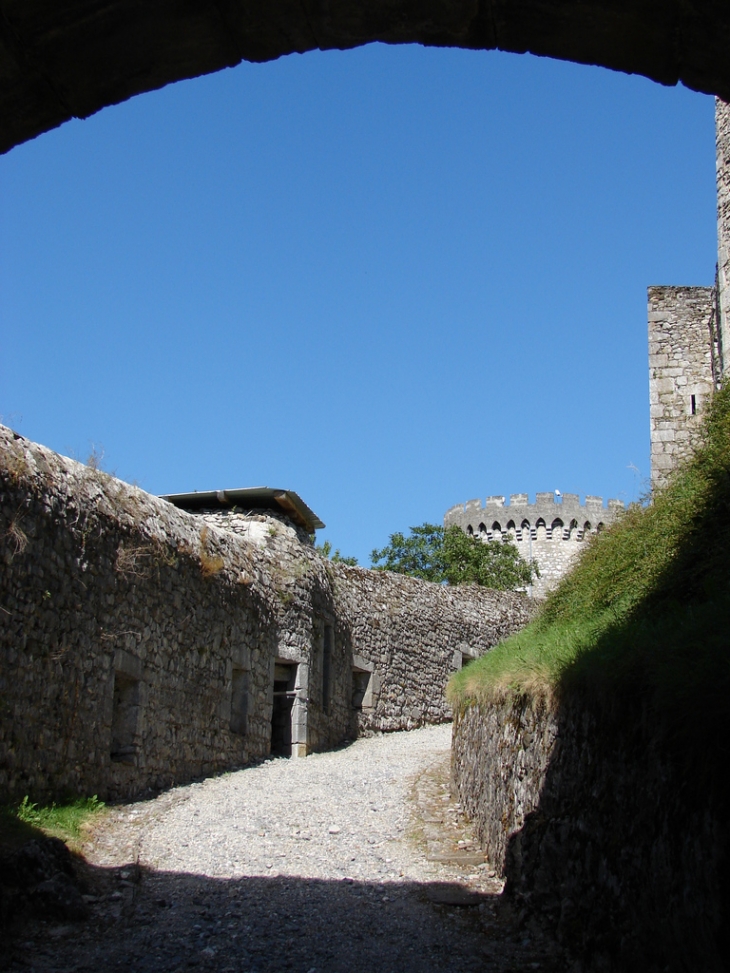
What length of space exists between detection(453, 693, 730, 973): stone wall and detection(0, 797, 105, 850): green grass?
363 centimetres

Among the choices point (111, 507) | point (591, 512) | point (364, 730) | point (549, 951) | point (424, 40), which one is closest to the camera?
point (424, 40)

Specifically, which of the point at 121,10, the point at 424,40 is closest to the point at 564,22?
the point at 424,40

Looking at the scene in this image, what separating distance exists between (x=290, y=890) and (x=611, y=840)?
2.94 meters

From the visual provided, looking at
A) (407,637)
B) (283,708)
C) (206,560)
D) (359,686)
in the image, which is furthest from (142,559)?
(407,637)

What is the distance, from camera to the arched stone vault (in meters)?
3.69

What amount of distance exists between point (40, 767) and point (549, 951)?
5.13 meters

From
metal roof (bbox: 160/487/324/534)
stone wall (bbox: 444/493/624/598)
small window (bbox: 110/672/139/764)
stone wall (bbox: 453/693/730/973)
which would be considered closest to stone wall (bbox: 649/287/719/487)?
metal roof (bbox: 160/487/324/534)

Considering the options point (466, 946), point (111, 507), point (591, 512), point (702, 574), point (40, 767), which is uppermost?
point (591, 512)

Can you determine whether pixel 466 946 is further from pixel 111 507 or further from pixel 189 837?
pixel 111 507

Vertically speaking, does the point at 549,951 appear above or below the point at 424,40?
below

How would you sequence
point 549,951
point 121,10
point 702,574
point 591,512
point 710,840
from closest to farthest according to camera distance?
point 121,10
point 710,840
point 549,951
point 702,574
point 591,512

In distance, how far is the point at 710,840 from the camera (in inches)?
165

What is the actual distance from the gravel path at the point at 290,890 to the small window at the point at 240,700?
2064mm

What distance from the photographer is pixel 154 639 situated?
11516 millimetres
